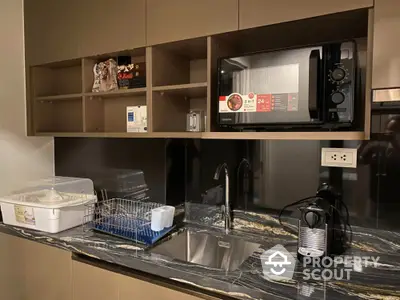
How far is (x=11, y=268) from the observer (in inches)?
72.1

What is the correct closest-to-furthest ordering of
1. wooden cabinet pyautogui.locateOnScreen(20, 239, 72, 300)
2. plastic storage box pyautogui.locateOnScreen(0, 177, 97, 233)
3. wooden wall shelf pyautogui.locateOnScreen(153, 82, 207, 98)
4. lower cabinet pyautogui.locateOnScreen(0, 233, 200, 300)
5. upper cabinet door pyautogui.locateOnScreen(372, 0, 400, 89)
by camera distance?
upper cabinet door pyautogui.locateOnScreen(372, 0, 400, 89) → lower cabinet pyautogui.locateOnScreen(0, 233, 200, 300) → wooden wall shelf pyautogui.locateOnScreen(153, 82, 207, 98) → wooden cabinet pyautogui.locateOnScreen(20, 239, 72, 300) → plastic storage box pyautogui.locateOnScreen(0, 177, 97, 233)

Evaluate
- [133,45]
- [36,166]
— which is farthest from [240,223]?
[36,166]

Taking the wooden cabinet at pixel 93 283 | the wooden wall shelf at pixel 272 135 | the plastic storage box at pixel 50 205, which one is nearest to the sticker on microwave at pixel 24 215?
the plastic storage box at pixel 50 205

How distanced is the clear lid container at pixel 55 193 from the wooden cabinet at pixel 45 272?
23 centimetres

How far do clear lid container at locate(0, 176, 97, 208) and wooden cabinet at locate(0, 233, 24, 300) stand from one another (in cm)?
22

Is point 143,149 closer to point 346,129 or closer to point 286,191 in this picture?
point 286,191

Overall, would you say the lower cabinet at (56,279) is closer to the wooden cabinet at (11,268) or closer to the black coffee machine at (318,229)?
the wooden cabinet at (11,268)

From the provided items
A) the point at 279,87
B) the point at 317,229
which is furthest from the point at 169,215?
the point at 279,87

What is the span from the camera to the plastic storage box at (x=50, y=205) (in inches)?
69.1

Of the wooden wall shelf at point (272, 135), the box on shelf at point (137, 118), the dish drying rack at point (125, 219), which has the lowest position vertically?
the dish drying rack at point (125, 219)

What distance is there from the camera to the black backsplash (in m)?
1.42

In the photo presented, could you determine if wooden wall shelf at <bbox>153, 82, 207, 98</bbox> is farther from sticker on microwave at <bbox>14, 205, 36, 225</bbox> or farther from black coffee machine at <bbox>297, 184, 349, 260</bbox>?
sticker on microwave at <bbox>14, 205, 36, 225</bbox>

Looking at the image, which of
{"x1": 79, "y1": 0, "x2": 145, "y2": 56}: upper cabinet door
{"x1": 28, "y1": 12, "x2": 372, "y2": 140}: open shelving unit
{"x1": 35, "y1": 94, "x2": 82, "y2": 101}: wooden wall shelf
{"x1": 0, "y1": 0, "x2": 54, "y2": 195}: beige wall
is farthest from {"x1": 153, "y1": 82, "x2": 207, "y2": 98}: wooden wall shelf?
{"x1": 0, "y1": 0, "x2": 54, "y2": 195}: beige wall

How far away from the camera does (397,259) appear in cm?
138
